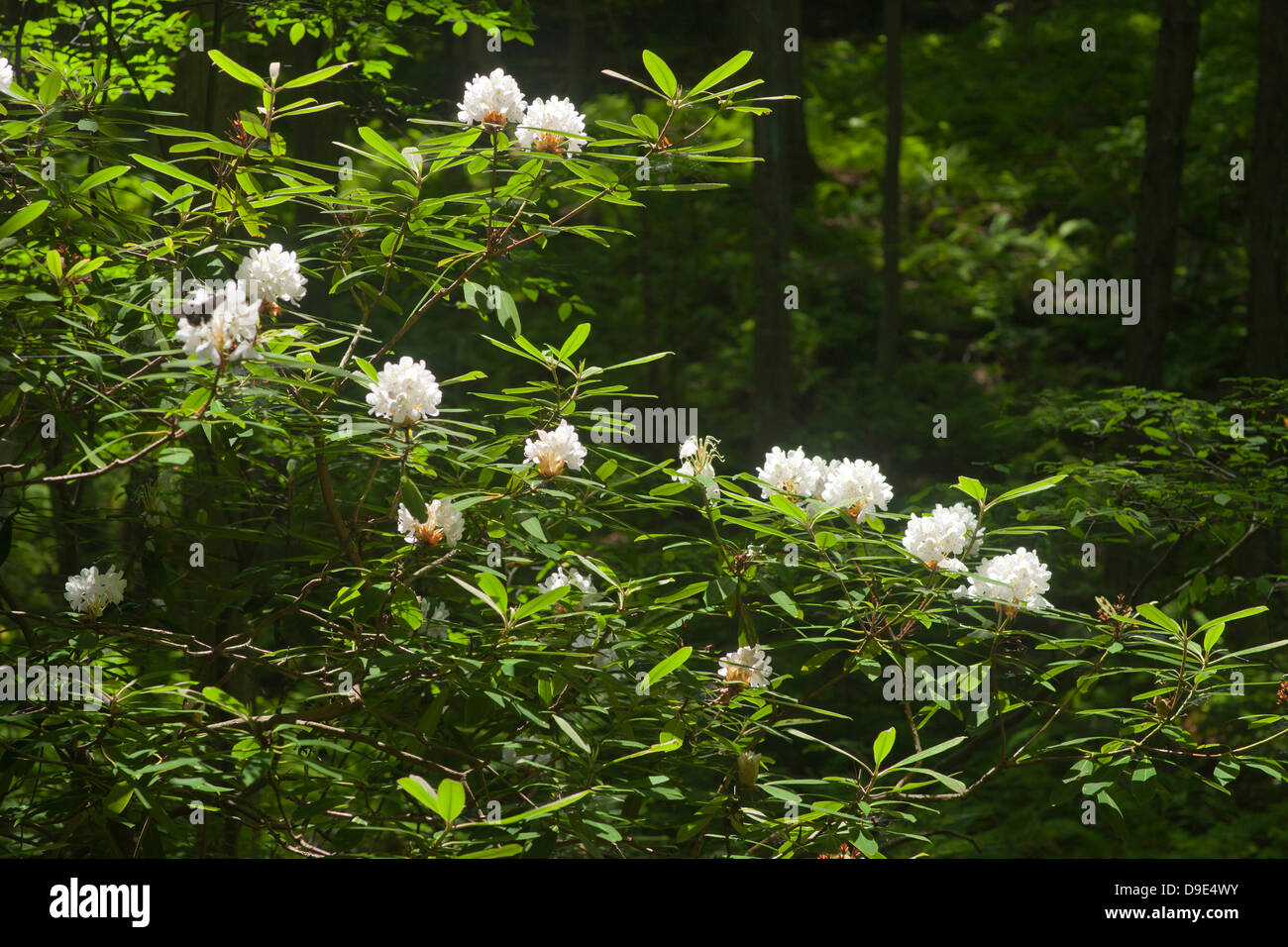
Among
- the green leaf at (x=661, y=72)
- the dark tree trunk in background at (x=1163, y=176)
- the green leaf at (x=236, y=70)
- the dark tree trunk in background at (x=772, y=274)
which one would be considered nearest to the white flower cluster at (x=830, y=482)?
the green leaf at (x=661, y=72)

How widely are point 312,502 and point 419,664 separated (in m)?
0.94

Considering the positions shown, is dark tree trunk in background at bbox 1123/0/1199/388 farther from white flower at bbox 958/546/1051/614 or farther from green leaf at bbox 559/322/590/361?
green leaf at bbox 559/322/590/361

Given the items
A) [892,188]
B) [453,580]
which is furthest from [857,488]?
[892,188]

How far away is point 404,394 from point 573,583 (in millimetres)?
641

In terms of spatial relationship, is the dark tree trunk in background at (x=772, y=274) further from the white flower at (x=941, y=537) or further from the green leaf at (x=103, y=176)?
the green leaf at (x=103, y=176)

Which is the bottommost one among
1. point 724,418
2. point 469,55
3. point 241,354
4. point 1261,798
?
point 1261,798

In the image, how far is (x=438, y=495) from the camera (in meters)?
1.92

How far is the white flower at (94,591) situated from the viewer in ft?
6.66

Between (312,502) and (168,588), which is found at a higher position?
(312,502)

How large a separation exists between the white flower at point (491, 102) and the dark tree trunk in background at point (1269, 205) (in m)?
5.87

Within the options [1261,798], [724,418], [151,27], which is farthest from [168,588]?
[724,418]

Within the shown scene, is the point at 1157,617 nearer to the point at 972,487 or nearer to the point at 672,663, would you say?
the point at 972,487

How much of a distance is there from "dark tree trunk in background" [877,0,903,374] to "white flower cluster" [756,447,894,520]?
7.41 m

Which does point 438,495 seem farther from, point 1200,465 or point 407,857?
point 1200,465
